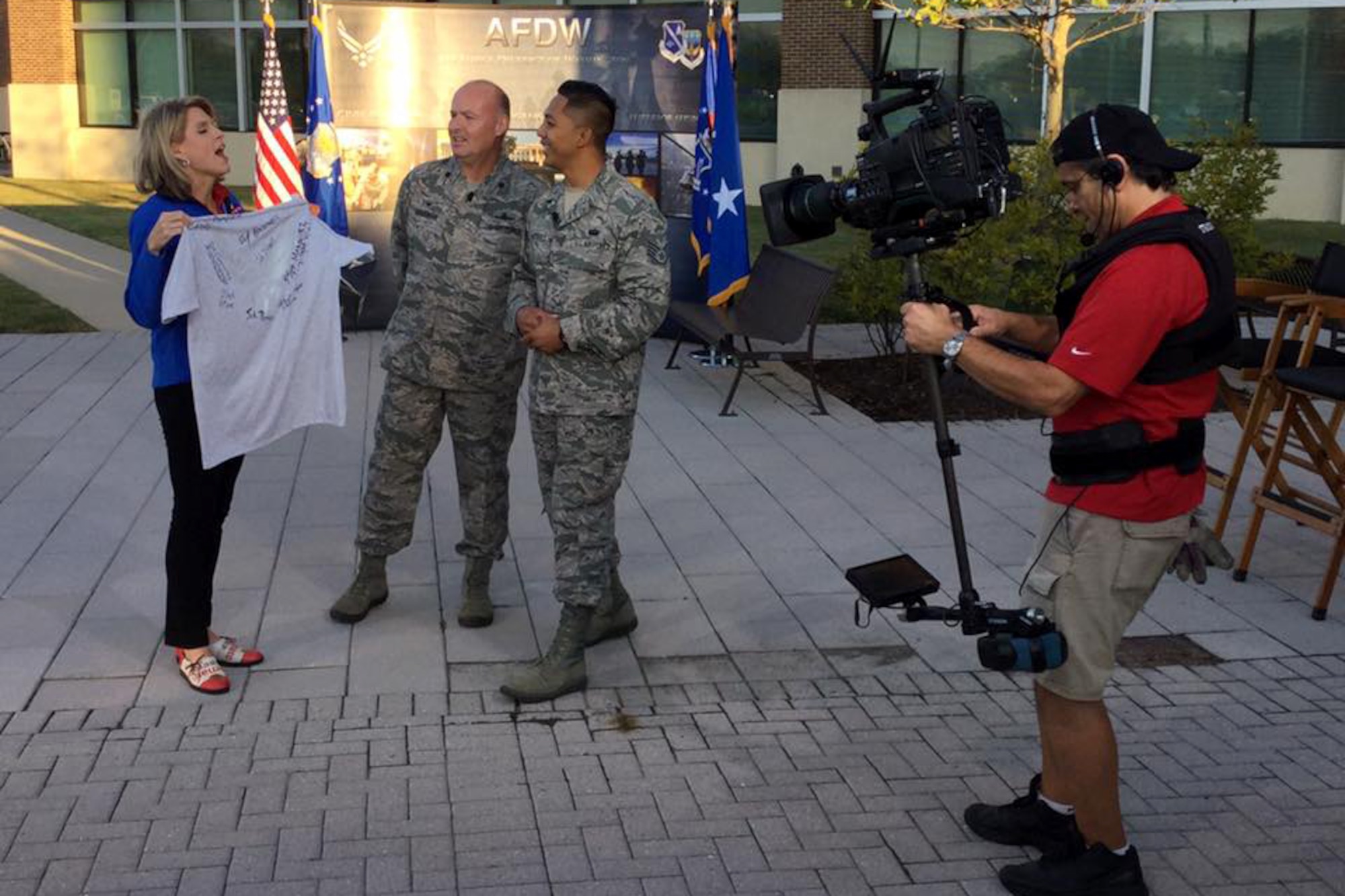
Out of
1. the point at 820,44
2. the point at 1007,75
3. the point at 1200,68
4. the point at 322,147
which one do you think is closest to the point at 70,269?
the point at 322,147

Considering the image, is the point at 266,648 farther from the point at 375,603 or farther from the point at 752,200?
the point at 752,200

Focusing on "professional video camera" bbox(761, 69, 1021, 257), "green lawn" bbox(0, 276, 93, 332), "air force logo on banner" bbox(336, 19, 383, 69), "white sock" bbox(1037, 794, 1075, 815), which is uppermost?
"air force logo on banner" bbox(336, 19, 383, 69)

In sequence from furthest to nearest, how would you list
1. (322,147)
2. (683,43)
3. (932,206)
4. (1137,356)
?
1. (322,147)
2. (683,43)
3. (932,206)
4. (1137,356)

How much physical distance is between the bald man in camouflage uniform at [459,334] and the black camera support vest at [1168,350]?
2432 millimetres

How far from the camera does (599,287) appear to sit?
5.38 meters

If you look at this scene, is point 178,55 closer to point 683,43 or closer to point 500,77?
point 500,77

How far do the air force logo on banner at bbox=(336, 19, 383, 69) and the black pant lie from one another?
27.3 ft

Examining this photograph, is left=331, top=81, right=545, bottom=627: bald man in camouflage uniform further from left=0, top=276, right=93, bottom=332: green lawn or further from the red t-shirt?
left=0, top=276, right=93, bottom=332: green lawn

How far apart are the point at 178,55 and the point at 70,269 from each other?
15.7 metres

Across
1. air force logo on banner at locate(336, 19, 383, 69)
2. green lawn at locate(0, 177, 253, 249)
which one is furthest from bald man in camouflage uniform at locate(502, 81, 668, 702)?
green lawn at locate(0, 177, 253, 249)

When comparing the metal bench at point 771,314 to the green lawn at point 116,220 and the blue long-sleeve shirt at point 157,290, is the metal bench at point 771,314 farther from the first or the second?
the blue long-sleeve shirt at point 157,290

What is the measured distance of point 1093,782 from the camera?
4.16 meters

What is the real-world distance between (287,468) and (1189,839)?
543 cm

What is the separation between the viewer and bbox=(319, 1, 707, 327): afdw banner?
12977 millimetres
